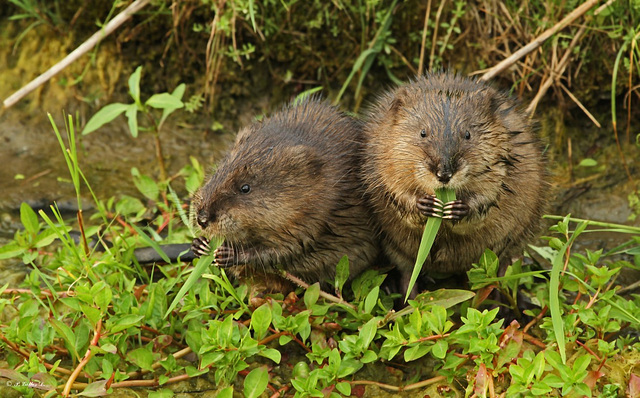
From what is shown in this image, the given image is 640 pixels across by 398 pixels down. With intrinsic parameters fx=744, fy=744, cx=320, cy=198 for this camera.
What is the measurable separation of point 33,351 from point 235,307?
2.97 feet

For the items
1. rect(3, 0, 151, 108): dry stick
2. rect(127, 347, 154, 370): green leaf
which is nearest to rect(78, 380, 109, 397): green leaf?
rect(127, 347, 154, 370): green leaf

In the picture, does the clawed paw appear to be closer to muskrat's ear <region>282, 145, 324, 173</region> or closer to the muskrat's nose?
muskrat's ear <region>282, 145, 324, 173</region>

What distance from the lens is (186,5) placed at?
497 centimetres

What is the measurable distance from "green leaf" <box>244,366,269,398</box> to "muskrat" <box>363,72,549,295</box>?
38.5 inches

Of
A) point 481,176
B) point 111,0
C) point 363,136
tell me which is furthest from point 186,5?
point 481,176

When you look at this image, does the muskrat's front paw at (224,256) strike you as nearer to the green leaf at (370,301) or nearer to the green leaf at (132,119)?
the green leaf at (370,301)

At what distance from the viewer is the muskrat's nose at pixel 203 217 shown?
3354mm

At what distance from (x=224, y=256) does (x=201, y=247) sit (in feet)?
0.38

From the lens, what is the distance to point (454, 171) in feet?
10.3

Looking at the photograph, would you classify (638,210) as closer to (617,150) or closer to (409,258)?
(617,150)

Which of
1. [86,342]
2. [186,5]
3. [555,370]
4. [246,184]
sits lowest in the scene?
[555,370]

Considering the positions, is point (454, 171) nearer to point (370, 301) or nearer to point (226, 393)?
point (370, 301)

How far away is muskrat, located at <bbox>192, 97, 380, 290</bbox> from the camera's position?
135 inches

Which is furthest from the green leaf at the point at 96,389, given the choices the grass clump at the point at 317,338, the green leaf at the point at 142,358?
the green leaf at the point at 142,358
